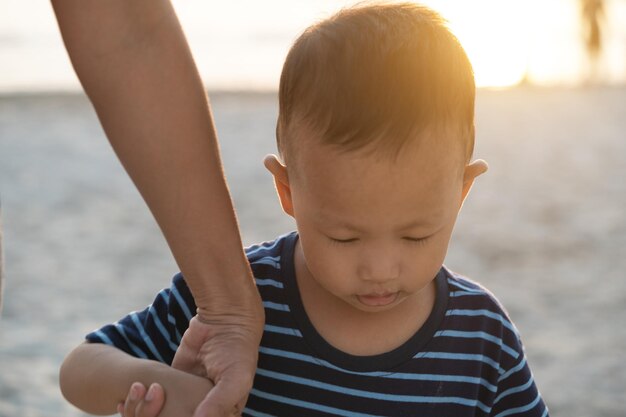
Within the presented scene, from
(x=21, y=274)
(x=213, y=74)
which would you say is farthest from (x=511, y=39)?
(x=21, y=274)

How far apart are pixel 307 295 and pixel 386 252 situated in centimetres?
28

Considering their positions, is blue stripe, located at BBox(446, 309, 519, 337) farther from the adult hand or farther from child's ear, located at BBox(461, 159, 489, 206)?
the adult hand

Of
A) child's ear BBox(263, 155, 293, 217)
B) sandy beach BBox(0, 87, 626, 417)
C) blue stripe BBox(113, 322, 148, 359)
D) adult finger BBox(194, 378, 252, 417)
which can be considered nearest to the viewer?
adult finger BBox(194, 378, 252, 417)

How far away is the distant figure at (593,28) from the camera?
58.1 feet

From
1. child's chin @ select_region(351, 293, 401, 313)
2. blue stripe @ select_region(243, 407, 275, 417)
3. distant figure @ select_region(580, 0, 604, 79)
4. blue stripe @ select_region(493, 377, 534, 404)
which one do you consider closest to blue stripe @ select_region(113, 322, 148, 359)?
blue stripe @ select_region(243, 407, 275, 417)

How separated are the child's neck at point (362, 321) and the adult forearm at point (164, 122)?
0.19 metres

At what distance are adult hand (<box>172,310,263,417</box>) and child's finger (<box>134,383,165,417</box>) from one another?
0.07 meters

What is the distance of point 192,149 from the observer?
1.88 m

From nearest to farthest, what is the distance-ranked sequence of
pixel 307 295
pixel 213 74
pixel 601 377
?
pixel 307 295 → pixel 601 377 → pixel 213 74

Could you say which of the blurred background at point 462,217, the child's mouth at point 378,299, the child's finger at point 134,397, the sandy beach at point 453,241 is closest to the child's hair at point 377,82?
the blurred background at point 462,217

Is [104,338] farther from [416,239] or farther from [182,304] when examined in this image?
[416,239]

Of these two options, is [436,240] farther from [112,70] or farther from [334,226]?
[112,70]

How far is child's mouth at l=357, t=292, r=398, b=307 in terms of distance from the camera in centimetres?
190

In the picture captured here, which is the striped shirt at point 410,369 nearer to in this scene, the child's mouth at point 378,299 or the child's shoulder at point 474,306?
the child's shoulder at point 474,306
